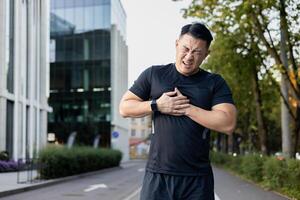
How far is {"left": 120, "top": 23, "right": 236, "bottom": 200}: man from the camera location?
136 inches

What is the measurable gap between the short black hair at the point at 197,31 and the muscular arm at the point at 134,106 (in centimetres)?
47

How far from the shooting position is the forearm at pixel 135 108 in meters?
3.53

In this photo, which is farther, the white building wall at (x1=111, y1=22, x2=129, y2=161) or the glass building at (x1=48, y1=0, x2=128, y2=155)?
the white building wall at (x1=111, y1=22, x2=129, y2=161)

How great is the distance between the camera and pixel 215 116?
3426 millimetres

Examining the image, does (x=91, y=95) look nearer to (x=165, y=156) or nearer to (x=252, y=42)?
(x=252, y=42)

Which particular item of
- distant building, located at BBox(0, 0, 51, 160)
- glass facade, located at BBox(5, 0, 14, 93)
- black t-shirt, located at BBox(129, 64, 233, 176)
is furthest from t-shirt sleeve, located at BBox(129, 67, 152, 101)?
glass facade, located at BBox(5, 0, 14, 93)

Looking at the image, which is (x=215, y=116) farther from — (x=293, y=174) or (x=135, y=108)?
(x=293, y=174)

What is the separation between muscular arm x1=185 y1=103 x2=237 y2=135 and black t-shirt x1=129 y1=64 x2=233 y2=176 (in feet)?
0.18

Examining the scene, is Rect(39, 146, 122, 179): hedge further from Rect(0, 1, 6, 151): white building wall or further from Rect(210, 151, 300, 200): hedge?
Rect(210, 151, 300, 200): hedge

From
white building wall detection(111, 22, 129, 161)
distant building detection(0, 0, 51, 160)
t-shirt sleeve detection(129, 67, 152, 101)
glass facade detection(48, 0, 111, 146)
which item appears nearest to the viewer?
t-shirt sleeve detection(129, 67, 152, 101)

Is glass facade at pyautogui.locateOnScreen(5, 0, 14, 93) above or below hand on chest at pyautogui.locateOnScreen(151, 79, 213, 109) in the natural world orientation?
above

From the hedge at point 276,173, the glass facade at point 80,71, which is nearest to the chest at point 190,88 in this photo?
the hedge at point 276,173

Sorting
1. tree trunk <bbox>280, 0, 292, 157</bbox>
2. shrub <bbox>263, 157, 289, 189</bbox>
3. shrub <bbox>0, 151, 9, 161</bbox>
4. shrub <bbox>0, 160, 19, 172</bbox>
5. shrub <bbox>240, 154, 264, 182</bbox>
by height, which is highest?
tree trunk <bbox>280, 0, 292, 157</bbox>

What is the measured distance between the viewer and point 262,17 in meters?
22.7
